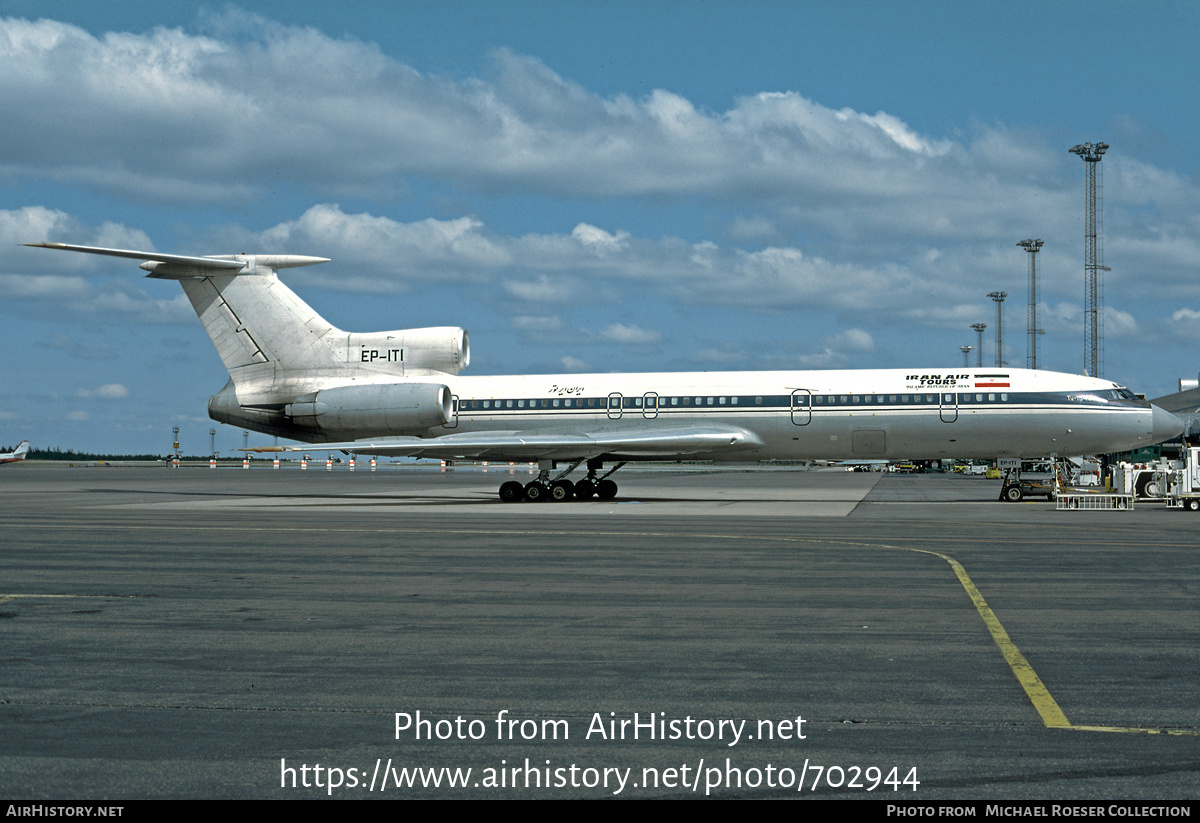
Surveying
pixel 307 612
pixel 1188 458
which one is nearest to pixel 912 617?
pixel 307 612

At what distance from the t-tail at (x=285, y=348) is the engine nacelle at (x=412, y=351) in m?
0.03

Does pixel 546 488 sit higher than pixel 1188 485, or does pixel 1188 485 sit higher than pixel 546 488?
pixel 1188 485

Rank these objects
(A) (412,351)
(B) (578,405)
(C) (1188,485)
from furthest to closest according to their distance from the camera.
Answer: (A) (412,351) → (B) (578,405) → (C) (1188,485)

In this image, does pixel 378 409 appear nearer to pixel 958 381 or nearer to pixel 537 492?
pixel 537 492

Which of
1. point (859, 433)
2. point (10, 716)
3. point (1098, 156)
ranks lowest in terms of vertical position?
point (10, 716)

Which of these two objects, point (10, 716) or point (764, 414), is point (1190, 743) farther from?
point (764, 414)

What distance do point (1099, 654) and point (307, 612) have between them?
7.15 meters

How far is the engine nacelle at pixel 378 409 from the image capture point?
110ft

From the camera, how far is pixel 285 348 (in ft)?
116

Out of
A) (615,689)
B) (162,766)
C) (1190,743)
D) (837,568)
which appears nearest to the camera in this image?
(162,766)

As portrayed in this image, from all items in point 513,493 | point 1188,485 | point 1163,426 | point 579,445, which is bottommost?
point 513,493

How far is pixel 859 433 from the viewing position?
105 ft

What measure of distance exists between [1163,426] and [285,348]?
2763 centimetres

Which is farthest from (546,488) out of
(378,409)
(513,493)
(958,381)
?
(958,381)
